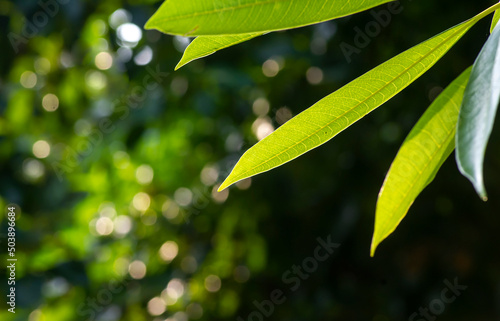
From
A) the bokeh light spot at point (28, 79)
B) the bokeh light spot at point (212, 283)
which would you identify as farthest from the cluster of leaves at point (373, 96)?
the bokeh light spot at point (28, 79)

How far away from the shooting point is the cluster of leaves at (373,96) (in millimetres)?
236

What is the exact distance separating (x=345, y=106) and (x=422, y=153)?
0.06m

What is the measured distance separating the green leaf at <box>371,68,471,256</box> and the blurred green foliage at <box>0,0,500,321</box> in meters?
0.91

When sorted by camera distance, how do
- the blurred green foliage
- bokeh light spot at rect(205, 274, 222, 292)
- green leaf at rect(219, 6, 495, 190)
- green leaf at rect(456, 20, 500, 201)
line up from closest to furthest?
green leaf at rect(456, 20, 500, 201), green leaf at rect(219, 6, 495, 190), the blurred green foliage, bokeh light spot at rect(205, 274, 222, 292)

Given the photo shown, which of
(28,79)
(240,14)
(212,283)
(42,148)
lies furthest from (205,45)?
(42,148)

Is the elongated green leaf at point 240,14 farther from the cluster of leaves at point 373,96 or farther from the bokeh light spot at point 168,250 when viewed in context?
the bokeh light spot at point 168,250

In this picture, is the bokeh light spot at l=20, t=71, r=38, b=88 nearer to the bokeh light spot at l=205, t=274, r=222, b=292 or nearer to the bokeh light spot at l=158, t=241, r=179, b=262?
the bokeh light spot at l=158, t=241, r=179, b=262

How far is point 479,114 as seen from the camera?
0.74 ft

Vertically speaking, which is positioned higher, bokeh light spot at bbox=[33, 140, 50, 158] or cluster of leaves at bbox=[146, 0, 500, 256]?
cluster of leaves at bbox=[146, 0, 500, 256]

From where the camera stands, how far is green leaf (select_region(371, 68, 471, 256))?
1.11ft

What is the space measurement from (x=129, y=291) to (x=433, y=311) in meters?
0.83

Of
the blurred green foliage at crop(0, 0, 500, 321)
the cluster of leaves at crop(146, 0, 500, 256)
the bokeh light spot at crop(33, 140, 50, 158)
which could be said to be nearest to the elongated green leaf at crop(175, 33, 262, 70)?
the cluster of leaves at crop(146, 0, 500, 256)

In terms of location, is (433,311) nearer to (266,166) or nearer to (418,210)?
(418,210)

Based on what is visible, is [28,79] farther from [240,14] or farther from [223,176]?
[240,14]
